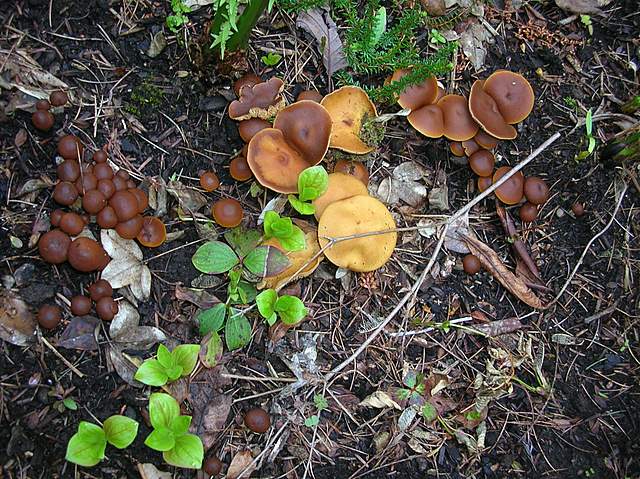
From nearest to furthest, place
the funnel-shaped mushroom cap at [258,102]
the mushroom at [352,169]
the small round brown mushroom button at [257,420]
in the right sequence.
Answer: the small round brown mushroom button at [257,420] → the funnel-shaped mushroom cap at [258,102] → the mushroom at [352,169]

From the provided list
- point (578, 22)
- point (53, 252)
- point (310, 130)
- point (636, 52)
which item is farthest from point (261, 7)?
point (636, 52)

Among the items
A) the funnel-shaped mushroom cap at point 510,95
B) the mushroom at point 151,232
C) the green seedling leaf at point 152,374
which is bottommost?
the green seedling leaf at point 152,374

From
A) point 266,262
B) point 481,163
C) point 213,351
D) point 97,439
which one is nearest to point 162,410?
point 97,439

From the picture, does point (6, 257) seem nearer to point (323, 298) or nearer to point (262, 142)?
point (262, 142)

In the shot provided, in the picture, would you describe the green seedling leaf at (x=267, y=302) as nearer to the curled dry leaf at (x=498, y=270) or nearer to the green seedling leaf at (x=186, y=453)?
the green seedling leaf at (x=186, y=453)

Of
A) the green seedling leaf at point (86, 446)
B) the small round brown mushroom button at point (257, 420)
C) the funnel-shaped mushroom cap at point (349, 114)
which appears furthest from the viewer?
the funnel-shaped mushroom cap at point (349, 114)

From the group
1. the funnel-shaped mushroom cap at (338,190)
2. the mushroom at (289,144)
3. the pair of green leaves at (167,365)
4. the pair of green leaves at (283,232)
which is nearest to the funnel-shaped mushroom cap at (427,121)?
the funnel-shaped mushroom cap at (338,190)

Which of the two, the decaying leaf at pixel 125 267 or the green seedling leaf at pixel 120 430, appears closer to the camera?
the green seedling leaf at pixel 120 430
